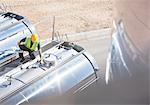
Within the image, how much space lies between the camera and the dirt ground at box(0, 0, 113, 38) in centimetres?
1520

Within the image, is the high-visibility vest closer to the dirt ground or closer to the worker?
the worker

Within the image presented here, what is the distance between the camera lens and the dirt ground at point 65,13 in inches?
599

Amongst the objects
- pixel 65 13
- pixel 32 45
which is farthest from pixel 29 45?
pixel 65 13

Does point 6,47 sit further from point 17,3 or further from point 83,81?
point 17,3

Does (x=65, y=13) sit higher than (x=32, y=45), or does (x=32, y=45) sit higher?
(x=32, y=45)

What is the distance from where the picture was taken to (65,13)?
54.7ft

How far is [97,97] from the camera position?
6859mm

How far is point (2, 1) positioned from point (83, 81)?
10969 millimetres

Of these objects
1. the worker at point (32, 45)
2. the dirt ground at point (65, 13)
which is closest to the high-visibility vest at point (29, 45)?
the worker at point (32, 45)

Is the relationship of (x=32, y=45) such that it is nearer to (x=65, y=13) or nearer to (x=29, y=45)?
(x=29, y=45)

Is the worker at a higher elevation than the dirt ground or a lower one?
higher

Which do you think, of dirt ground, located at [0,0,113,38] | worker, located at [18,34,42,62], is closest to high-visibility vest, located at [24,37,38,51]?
worker, located at [18,34,42,62]

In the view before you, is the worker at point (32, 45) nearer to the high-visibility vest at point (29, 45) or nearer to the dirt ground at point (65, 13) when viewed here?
the high-visibility vest at point (29, 45)

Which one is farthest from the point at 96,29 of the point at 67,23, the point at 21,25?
the point at 21,25
